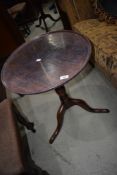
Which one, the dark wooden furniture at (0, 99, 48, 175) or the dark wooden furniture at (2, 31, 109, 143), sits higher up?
the dark wooden furniture at (2, 31, 109, 143)

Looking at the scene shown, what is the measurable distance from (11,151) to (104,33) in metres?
1.32

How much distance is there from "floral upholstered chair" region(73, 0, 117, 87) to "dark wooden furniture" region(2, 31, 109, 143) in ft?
0.69

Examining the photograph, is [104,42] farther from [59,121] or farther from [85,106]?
[59,121]

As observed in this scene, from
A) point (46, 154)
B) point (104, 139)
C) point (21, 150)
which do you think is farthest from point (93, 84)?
point (21, 150)

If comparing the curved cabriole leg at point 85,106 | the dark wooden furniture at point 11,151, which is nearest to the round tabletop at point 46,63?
the dark wooden furniture at point 11,151

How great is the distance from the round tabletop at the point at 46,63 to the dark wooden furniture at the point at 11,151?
0.66 ft

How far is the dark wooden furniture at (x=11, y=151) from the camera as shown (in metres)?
1.05

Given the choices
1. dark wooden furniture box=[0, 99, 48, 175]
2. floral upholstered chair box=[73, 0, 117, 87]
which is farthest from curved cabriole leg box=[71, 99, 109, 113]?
dark wooden furniture box=[0, 99, 48, 175]

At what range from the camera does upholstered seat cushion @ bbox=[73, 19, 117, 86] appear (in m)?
1.59

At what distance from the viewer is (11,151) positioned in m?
1.14

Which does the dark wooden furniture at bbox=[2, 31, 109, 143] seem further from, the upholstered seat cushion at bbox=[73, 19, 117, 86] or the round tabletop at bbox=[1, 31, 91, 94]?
the upholstered seat cushion at bbox=[73, 19, 117, 86]

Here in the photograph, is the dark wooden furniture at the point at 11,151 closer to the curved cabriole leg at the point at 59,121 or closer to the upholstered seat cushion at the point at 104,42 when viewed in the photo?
the curved cabriole leg at the point at 59,121

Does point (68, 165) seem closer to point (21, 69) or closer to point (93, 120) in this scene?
point (93, 120)

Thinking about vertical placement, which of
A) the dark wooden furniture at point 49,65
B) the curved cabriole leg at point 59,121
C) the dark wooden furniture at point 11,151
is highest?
the dark wooden furniture at point 49,65
